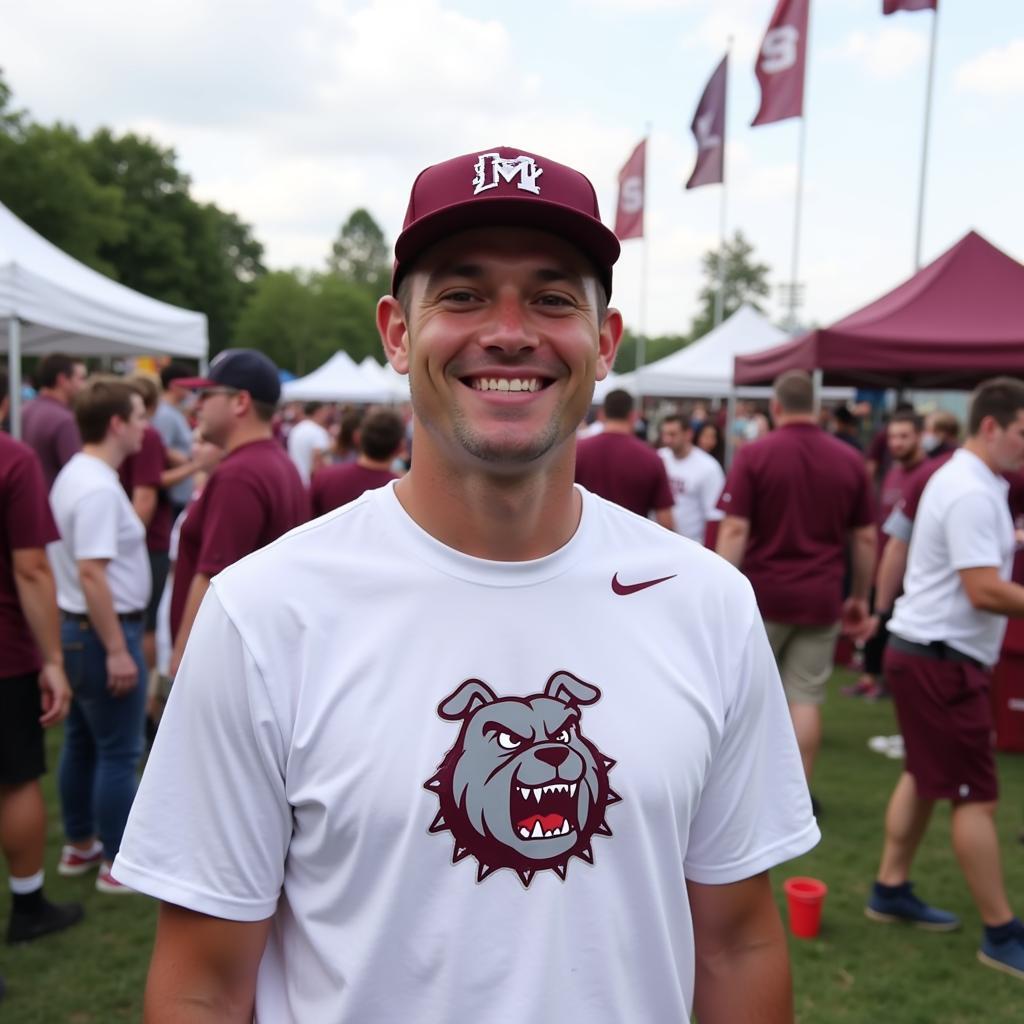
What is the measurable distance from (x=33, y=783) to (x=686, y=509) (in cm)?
544

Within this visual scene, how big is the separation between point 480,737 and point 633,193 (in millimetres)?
18204

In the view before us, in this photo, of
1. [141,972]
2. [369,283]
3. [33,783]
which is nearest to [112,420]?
[33,783]

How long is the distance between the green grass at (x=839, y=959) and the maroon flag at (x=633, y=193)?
1489cm

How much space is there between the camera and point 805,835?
5.09ft

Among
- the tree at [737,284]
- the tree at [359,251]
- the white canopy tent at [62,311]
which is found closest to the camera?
the white canopy tent at [62,311]

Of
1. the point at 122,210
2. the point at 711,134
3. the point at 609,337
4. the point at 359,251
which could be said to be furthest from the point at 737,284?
the point at 609,337

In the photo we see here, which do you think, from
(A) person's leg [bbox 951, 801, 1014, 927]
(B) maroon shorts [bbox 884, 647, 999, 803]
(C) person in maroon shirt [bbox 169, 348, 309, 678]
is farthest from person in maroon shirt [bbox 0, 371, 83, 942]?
(A) person's leg [bbox 951, 801, 1014, 927]

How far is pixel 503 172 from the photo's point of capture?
56.5 inches

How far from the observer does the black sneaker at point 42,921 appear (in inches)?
151

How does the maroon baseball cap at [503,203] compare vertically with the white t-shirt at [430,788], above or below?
above

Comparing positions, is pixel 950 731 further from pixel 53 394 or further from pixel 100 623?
pixel 53 394

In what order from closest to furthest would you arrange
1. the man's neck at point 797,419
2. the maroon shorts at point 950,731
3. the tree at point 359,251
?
1. the maroon shorts at point 950,731
2. the man's neck at point 797,419
3. the tree at point 359,251

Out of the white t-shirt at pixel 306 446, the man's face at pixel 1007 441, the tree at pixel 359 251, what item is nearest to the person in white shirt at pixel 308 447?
the white t-shirt at pixel 306 446

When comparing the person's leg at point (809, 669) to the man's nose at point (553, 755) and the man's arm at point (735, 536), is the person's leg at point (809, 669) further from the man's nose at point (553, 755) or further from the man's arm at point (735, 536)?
the man's nose at point (553, 755)
